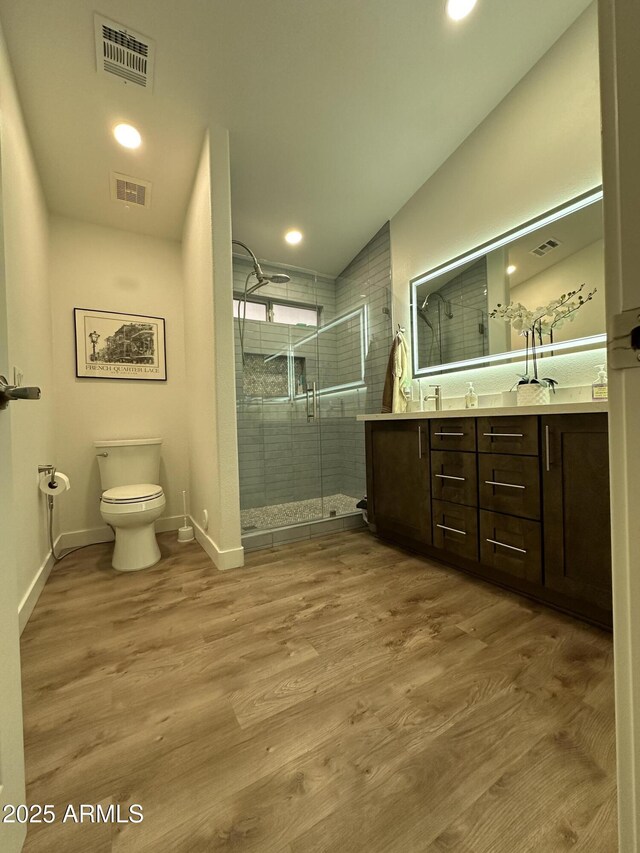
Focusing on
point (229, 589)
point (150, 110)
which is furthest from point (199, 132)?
point (229, 589)

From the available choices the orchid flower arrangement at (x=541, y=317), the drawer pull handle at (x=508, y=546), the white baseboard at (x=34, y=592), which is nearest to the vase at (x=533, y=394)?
the orchid flower arrangement at (x=541, y=317)

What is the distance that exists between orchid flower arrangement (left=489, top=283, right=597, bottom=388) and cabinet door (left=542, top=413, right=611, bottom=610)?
22.6 inches

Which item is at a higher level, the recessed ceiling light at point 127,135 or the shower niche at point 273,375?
the recessed ceiling light at point 127,135

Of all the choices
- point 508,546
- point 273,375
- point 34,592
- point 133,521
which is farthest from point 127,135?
point 508,546

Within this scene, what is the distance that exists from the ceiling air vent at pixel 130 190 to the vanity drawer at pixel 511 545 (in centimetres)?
301

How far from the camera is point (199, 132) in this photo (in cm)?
200

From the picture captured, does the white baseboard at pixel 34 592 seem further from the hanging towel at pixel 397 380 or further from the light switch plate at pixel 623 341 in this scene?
the hanging towel at pixel 397 380

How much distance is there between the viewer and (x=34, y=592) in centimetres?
166

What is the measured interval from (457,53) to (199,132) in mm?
1512

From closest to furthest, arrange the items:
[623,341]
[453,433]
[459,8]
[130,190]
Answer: [623,341], [459,8], [453,433], [130,190]

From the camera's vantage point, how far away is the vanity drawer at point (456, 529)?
1.74 metres

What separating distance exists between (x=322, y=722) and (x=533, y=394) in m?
1.78

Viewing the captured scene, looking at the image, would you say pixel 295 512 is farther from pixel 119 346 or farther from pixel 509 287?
pixel 509 287

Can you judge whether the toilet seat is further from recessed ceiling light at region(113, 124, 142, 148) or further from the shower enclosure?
recessed ceiling light at region(113, 124, 142, 148)
